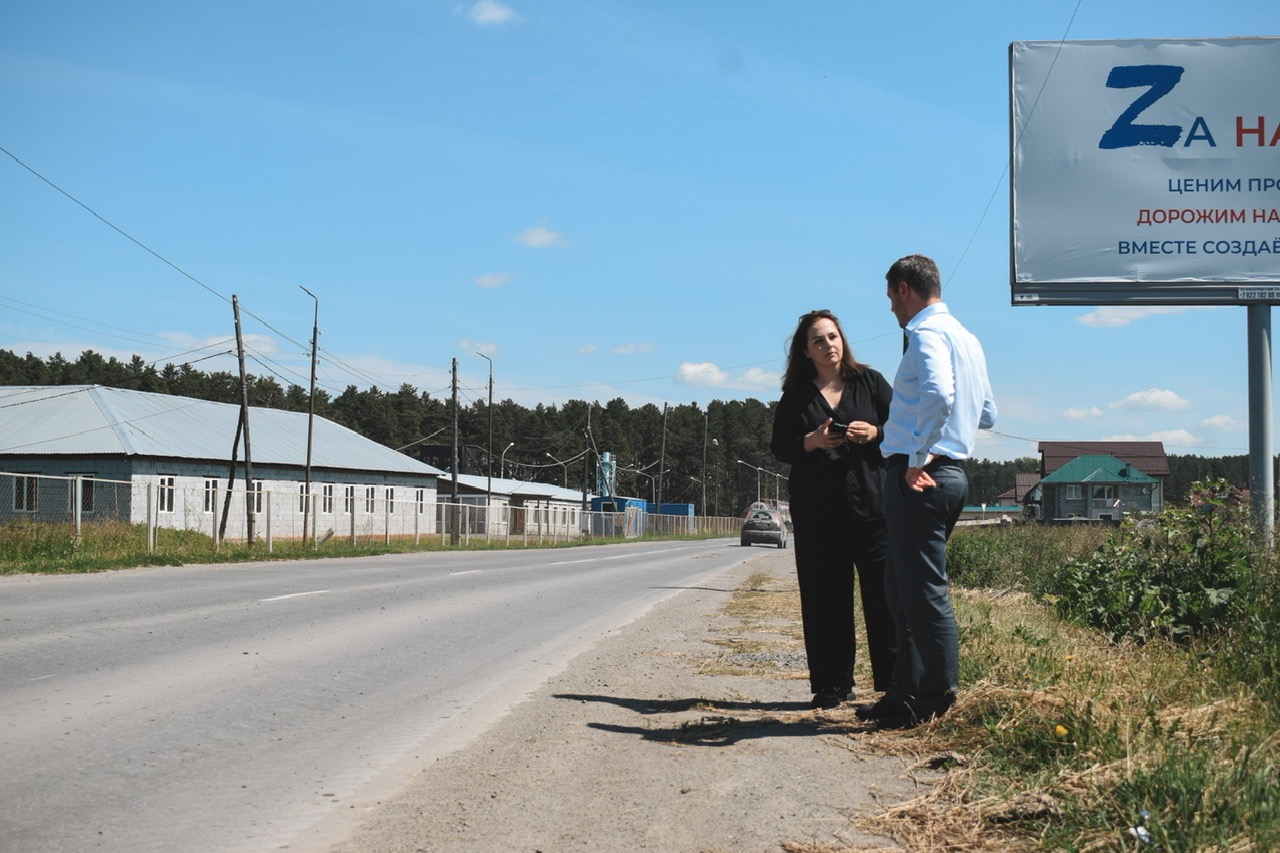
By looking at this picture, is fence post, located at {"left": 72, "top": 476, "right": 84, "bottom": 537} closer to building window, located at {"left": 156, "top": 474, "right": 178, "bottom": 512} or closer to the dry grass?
the dry grass

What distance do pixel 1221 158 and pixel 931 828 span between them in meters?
14.6

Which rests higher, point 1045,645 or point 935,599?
point 935,599

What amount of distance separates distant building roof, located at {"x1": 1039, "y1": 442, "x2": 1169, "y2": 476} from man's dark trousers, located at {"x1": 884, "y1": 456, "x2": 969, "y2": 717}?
89614 millimetres

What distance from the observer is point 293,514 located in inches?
1467

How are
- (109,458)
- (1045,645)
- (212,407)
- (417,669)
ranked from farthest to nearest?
(212,407) → (109,458) → (417,669) → (1045,645)

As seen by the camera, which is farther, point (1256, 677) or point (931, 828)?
point (1256, 677)

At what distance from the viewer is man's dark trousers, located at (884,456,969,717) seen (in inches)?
192

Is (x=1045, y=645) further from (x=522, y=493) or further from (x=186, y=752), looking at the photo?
(x=522, y=493)

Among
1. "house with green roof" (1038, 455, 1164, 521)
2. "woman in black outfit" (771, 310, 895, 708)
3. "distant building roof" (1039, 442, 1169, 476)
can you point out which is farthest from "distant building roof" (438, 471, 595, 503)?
"woman in black outfit" (771, 310, 895, 708)

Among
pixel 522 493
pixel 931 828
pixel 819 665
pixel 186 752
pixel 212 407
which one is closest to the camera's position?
pixel 931 828

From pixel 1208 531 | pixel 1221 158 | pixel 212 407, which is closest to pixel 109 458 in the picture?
pixel 212 407

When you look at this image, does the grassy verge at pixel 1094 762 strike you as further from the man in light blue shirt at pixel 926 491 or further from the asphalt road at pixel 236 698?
the asphalt road at pixel 236 698

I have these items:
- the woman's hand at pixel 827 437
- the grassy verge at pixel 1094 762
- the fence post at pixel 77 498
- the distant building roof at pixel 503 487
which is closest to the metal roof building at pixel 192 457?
the fence post at pixel 77 498

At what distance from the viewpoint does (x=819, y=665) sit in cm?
568
